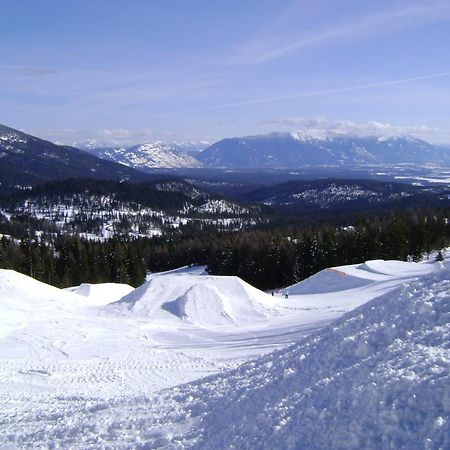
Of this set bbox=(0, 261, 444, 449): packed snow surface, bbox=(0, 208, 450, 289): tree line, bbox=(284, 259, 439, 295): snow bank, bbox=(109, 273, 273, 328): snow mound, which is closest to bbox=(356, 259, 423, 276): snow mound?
bbox=(284, 259, 439, 295): snow bank

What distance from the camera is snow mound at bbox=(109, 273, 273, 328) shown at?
35.1 m

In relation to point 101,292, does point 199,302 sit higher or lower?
higher

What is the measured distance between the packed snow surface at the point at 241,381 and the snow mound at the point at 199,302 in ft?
9.92

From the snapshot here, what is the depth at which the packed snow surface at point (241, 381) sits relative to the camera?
9.31 m

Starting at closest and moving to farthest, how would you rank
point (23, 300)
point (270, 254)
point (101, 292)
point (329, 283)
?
1. point (23, 300)
2. point (329, 283)
3. point (101, 292)
4. point (270, 254)

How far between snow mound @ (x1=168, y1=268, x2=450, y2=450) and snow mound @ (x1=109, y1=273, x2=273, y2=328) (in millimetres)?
19006

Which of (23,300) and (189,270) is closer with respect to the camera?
(23,300)

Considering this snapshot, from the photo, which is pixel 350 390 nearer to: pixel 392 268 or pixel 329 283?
pixel 329 283

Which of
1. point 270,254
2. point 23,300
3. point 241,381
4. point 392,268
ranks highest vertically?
point 241,381

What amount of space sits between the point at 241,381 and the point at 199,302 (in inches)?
891

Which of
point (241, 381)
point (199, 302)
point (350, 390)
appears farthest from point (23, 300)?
point (350, 390)

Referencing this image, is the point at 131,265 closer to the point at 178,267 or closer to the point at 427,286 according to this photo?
the point at 178,267

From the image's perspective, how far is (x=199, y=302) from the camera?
36.9 meters

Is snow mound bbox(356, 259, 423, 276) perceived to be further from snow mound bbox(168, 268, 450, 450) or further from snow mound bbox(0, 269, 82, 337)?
snow mound bbox(168, 268, 450, 450)
